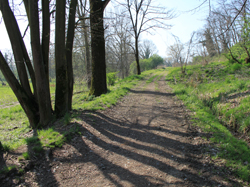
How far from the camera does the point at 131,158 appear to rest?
131 inches

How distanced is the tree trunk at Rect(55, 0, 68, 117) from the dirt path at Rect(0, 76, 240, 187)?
0.91 m

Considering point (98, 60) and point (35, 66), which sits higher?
point (98, 60)

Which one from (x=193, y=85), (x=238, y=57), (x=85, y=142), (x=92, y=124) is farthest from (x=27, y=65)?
(x=238, y=57)

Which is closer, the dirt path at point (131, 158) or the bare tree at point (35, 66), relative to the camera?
the dirt path at point (131, 158)

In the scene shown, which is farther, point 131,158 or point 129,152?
point 129,152

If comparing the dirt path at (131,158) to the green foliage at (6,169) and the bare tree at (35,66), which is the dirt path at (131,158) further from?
the bare tree at (35,66)

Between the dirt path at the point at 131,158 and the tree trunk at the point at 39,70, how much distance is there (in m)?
1.20

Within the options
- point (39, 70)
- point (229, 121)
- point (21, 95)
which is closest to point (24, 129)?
point (21, 95)

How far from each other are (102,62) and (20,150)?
238 inches

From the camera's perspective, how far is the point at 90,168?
3.05 meters

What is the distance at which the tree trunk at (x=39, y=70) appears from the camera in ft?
14.7

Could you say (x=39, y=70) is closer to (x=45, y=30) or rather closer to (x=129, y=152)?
(x=45, y=30)

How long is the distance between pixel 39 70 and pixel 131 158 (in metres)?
3.73

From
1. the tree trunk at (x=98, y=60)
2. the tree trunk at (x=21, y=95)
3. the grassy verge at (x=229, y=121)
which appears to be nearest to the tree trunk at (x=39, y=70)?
the tree trunk at (x=21, y=95)
